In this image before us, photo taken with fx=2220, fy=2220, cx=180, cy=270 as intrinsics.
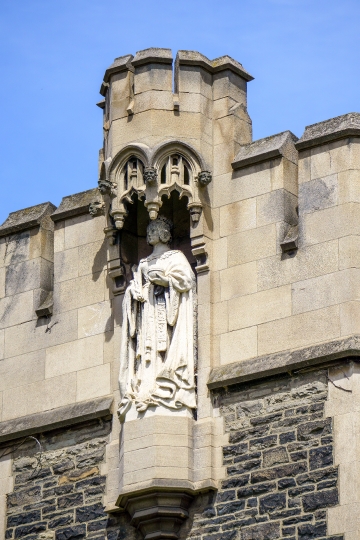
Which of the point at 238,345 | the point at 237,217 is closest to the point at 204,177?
the point at 237,217

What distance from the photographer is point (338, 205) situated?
23.7 meters

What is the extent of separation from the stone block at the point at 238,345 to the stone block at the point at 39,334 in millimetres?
2121

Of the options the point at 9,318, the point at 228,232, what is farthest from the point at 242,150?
the point at 9,318

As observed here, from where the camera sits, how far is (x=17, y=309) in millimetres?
25984

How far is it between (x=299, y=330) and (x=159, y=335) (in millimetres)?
Answer: 1626

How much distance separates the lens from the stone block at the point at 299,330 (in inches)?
912

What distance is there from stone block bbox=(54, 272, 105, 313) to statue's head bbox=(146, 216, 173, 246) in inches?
39.1

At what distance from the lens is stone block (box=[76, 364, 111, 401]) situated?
24703mm

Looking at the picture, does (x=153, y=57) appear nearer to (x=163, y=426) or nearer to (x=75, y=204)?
(x=75, y=204)

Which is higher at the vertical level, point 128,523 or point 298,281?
point 298,281

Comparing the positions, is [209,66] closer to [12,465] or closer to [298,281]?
[298,281]

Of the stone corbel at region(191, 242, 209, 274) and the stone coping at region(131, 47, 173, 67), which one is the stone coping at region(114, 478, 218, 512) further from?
the stone coping at region(131, 47, 173, 67)

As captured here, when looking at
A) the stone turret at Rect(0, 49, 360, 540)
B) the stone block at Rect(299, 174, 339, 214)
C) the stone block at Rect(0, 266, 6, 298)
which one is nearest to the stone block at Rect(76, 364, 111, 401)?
the stone turret at Rect(0, 49, 360, 540)

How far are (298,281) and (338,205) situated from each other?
0.92 metres
